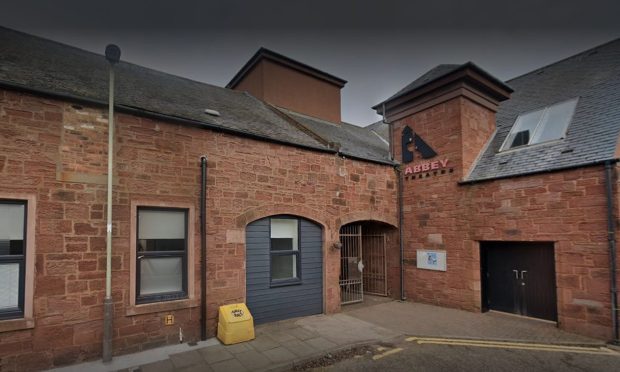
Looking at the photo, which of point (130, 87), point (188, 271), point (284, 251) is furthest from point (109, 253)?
point (130, 87)

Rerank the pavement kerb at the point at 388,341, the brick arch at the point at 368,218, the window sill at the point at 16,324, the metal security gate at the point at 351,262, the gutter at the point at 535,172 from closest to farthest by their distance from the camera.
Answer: the window sill at the point at 16,324, the pavement kerb at the point at 388,341, the gutter at the point at 535,172, the brick arch at the point at 368,218, the metal security gate at the point at 351,262

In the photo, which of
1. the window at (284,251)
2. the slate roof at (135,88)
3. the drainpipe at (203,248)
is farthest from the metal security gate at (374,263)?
the drainpipe at (203,248)

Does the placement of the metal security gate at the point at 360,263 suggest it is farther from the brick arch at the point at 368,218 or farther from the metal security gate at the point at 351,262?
the brick arch at the point at 368,218

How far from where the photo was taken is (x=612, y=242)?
691cm

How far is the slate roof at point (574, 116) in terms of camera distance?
783 centimetres

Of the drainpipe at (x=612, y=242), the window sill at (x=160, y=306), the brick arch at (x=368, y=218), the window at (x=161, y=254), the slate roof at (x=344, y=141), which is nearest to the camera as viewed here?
the window sill at (x=160, y=306)

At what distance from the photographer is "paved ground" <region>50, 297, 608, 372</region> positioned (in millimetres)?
5711

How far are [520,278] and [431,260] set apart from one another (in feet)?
7.90

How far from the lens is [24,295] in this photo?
5387 millimetres

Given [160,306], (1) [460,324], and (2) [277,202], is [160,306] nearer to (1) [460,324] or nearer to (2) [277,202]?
(2) [277,202]

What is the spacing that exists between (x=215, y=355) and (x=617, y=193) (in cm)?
886

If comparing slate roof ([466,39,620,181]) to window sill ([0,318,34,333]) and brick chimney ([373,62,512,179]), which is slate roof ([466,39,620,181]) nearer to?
brick chimney ([373,62,512,179])

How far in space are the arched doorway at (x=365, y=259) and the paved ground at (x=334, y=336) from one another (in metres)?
1.21

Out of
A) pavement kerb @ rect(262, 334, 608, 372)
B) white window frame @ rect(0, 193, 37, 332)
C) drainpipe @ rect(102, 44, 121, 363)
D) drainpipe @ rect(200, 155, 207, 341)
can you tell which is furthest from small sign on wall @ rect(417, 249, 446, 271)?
white window frame @ rect(0, 193, 37, 332)
